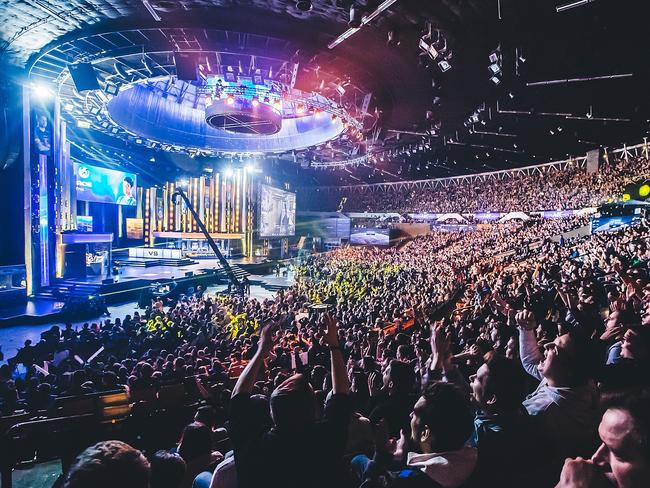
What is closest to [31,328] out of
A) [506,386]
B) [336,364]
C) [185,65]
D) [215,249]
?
[185,65]

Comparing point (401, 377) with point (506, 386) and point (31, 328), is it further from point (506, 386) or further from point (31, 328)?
point (31, 328)

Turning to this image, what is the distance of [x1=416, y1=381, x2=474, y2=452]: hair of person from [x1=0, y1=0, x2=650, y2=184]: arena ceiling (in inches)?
332

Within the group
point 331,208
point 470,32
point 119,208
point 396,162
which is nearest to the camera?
point 470,32

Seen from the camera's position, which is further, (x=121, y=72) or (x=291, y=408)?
(x=121, y=72)

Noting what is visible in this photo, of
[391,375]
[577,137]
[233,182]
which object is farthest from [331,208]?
[391,375]

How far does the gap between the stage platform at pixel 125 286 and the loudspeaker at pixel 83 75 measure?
7.38 meters

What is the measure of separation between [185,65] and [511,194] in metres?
28.5

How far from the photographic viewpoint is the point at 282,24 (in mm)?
9398

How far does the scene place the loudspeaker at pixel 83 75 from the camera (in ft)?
37.1

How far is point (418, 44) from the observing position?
385 inches

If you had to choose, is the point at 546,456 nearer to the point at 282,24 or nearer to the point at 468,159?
the point at 282,24

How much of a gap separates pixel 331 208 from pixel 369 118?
29701mm

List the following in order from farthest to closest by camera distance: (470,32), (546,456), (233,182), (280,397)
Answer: (233,182)
(470,32)
(546,456)
(280,397)

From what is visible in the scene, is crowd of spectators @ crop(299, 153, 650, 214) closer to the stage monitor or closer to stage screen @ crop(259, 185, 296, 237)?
stage screen @ crop(259, 185, 296, 237)
